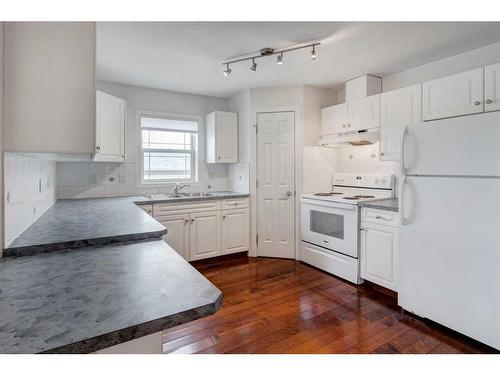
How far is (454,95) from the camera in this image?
2.37m

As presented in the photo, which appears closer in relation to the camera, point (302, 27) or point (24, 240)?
point (24, 240)

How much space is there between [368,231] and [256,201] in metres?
1.55

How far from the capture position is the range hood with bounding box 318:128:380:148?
3.01 metres

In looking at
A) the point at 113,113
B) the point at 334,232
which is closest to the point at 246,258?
the point at 334,232

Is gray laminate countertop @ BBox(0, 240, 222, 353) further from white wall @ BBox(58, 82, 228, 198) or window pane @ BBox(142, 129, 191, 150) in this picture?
window pane @ BBox(142, 129, 191, 150)

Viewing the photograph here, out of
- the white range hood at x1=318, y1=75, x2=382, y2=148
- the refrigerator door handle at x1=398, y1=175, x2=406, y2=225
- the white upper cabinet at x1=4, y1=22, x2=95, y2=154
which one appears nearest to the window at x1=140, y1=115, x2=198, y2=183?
the white range hood at x1=318, y1=75, x2=382, y2=148

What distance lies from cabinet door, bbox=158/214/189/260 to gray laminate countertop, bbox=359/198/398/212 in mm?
2058

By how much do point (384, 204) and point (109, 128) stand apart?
3025 millimetres

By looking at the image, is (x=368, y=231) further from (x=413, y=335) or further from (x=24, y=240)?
(x=24, y=240)

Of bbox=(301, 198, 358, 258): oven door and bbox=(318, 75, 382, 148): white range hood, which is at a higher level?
bbox=(318, 75, 382, 148): white range hood

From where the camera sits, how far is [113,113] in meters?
3.06

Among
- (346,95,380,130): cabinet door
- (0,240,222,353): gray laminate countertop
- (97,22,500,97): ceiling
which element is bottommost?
(0,240,222,353): gray laminate countertop

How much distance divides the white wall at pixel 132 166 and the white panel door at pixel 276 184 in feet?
2.91

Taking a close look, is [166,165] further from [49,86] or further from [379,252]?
[379,252]
